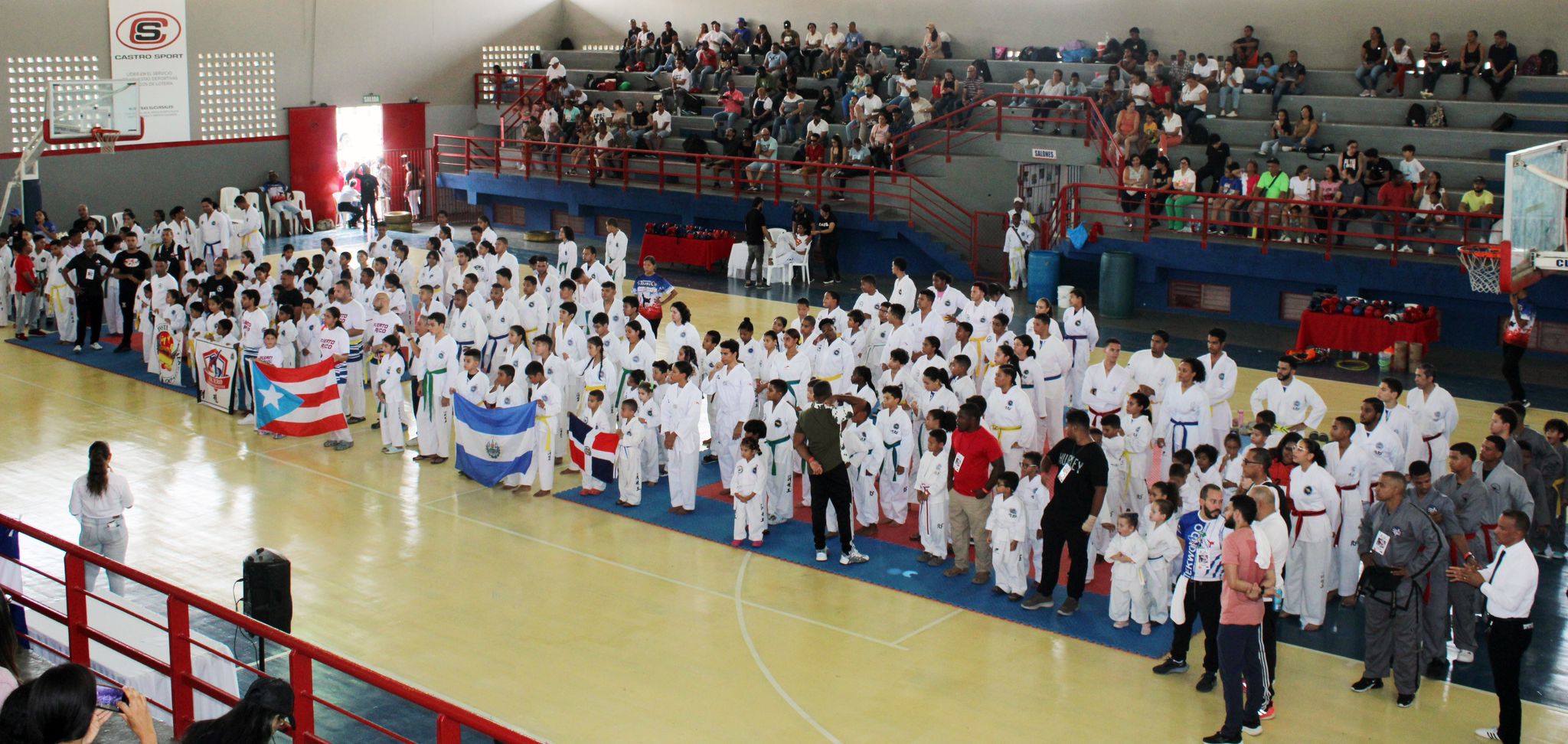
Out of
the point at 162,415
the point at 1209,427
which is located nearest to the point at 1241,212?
the point at 1209,427

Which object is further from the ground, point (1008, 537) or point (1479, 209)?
point (1479, 209)

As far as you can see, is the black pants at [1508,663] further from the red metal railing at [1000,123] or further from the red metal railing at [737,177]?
the red metal railing at [737,177]

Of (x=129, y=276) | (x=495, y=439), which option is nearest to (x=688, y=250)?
(x=129, y=276)

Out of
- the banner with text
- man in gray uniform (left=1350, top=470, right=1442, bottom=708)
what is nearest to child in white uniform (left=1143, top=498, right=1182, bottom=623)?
man in gray uniform (left=1350, top=470, right=1442, bottom=708)

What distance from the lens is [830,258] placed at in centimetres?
2845

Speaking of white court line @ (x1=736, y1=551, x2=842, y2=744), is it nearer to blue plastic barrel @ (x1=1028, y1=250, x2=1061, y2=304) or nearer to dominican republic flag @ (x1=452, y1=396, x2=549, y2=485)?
dominican republic flag @ (x1=452, y1=396, x2=549, y2=485)

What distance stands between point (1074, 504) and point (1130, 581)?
0.77 metres

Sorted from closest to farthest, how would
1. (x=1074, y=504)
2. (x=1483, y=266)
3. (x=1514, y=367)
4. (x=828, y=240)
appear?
(x=1074, y=504)
(x=1514, y=367)
(x=1483, y=266)
(x=828, y=240)

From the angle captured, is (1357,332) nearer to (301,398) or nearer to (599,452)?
(599,452)

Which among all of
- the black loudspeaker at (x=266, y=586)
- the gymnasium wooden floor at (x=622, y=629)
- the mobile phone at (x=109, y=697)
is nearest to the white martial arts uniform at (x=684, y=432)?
the gymnasium wooden floor at (x=622, y=629)

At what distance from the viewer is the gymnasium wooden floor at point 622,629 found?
10.2 m

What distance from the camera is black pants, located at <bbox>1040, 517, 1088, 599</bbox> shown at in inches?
466

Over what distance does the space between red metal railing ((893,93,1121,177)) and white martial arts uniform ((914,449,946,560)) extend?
15119mm

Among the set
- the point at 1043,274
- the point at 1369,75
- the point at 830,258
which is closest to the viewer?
the point at 1043,274
